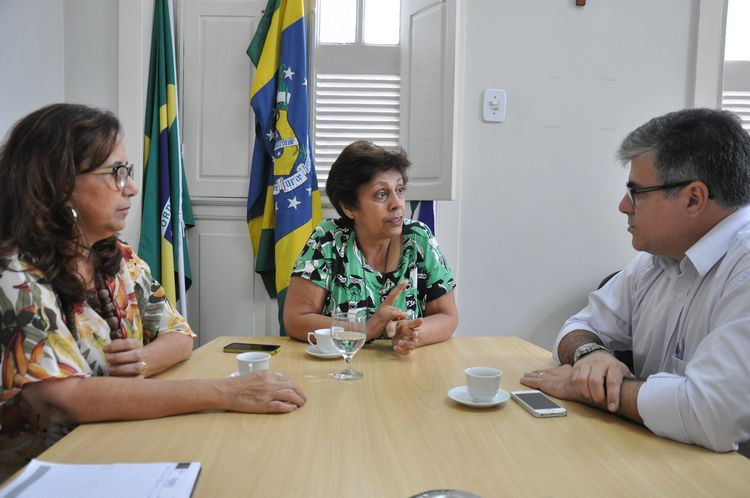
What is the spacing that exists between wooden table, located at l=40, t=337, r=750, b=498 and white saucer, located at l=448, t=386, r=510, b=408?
0.01 meters

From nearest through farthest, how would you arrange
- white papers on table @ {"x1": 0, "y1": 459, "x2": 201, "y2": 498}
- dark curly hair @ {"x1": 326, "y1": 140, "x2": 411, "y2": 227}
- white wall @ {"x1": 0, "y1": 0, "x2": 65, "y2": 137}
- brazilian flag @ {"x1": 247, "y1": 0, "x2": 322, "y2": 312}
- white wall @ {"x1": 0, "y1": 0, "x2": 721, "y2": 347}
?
white papers on table @ {"x1": 0, "y1": 459, "x2": 201, "y2": 498} < dark curly hair @ {"x1": 326, "y1": 140, "x2": 411, "y2": 227} < white wall @ {"x1": 0, "y1": 0, "x2": 65, "y2": 137} < brazilian flag @ {"x1": 247, "y1": 0, "x2": 322, "y2": 312} < white wall @ {"x1": 0, "y1": 0, "x2": 721, "y2": 347}

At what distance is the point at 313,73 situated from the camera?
2.99 meters

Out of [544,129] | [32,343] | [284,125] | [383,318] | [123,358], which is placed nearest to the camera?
[32,343]

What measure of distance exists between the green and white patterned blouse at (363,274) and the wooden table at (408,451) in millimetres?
688

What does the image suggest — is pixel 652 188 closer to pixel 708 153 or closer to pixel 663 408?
pixel 708 153

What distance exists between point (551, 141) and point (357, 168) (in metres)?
1.42

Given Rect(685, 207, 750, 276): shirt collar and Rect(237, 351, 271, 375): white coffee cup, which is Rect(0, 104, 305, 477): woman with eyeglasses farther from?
Rect(685, 207, 750, 276): shirt collar

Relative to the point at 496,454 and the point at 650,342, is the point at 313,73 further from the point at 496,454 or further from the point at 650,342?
the point at 496,454

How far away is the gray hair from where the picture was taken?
4.04ft

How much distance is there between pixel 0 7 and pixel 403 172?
5.67 ft

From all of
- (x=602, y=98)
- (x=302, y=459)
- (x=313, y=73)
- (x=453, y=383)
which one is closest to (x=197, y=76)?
(x=313, y=73)

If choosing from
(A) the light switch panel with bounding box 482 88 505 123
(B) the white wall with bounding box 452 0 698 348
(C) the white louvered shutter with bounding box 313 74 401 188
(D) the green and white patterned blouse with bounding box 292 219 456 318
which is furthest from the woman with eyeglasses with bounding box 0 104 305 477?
(A) the light switch panel with bounding box 482 88 505 123

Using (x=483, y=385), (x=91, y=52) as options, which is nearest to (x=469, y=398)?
(x=483, y=385)

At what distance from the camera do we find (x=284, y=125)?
2789 millimetres
